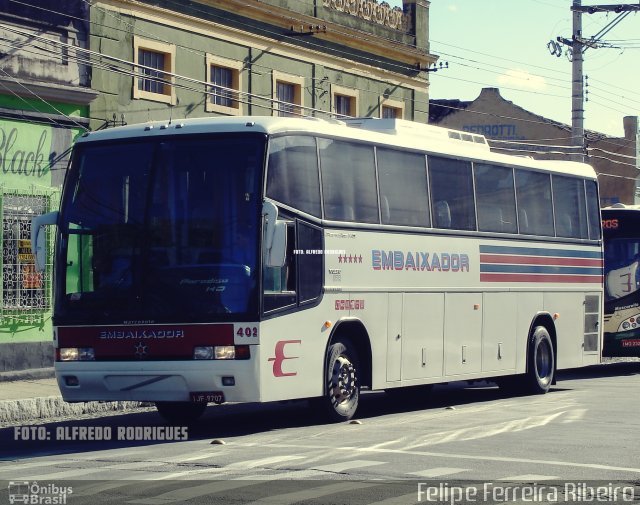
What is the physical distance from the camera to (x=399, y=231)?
17.8 metres

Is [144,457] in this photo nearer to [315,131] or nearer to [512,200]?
[315,131]

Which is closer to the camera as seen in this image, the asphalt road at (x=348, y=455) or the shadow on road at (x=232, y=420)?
the asphalt road at (x=348, y=455)

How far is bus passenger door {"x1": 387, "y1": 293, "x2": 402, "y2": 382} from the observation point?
57.9 feet

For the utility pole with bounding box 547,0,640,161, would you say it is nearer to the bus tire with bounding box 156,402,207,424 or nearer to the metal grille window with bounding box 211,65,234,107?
the metal grille window with bounding box 211,65,234,107

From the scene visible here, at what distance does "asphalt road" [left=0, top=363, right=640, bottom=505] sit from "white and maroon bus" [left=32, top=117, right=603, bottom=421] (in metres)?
0.65

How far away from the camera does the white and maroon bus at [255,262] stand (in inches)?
582

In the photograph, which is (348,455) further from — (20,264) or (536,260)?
(20,264)

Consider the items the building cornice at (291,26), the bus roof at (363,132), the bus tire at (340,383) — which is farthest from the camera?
the building cornice at (291,26)

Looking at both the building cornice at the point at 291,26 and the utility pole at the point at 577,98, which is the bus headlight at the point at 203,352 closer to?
the building cornice at the point at 291,26

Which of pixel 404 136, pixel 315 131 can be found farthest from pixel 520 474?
pixel 404 136

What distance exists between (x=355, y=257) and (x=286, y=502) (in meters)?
7.22

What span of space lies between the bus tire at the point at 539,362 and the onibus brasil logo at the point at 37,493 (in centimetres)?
1203

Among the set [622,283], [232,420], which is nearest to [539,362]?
[622,283]

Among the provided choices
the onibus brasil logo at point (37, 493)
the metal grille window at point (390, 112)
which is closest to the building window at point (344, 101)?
the metal grille window at point (390, 112)
